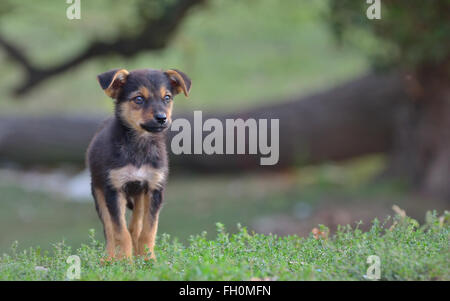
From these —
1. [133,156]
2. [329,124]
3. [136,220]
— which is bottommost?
[136,220]

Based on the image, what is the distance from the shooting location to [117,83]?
5.29 meters

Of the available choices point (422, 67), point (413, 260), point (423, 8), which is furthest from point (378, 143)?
point (413, 260)

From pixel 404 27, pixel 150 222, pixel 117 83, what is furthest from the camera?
pixel 404 27

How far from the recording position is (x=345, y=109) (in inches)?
626

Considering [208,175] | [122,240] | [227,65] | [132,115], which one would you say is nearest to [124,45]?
[208,175]

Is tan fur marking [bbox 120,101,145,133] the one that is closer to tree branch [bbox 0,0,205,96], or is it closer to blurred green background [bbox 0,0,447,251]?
tree branch [bbox 0,0,205,96]

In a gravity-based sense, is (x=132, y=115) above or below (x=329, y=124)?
below

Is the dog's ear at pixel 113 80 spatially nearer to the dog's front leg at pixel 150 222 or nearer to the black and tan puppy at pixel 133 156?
the black and tan puppy at pixel 133 156

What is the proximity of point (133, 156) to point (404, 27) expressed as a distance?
6.71 meters

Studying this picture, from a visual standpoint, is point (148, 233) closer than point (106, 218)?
Yes

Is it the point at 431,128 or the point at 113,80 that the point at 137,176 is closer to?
the point at 113,80

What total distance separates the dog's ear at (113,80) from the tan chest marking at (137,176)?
633 millimetres
